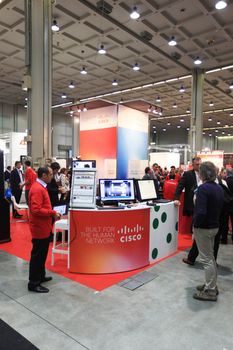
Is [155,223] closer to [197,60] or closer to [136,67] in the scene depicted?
[197,60]

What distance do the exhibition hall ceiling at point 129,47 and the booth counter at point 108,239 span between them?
4.26m

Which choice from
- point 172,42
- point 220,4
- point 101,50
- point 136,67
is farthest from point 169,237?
point 136,67

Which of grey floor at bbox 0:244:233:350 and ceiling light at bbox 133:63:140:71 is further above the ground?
ceiling light at bbox 133:63:140:71

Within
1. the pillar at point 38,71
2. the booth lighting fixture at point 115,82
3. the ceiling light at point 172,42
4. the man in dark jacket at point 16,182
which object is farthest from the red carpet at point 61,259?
the booth lighting fixture at point 115,82

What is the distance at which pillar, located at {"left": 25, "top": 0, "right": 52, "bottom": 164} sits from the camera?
549 centimetres

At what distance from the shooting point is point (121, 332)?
7.63 ft

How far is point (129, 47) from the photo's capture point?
358 inches

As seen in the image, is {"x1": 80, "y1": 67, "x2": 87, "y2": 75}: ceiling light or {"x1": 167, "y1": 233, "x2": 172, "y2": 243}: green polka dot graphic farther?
{"x1": 80, "y1": 67, "x2": 87, "y2": 75}: ceiling light

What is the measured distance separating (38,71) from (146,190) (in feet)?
10.6

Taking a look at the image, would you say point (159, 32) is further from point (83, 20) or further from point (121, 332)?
point (121, 332)

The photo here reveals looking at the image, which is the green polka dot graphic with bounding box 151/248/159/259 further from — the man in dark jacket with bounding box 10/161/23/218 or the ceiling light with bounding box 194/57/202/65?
the ceiling light with bounding box 194/57/202/65

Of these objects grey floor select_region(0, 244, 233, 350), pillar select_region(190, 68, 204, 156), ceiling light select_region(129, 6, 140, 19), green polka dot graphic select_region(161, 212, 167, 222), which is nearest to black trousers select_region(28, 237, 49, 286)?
grey floor select_region(0, 244, 233, 350)

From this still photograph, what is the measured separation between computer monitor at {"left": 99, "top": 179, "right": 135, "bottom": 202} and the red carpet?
0.98 meters

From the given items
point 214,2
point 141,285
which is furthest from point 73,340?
point 214,2
